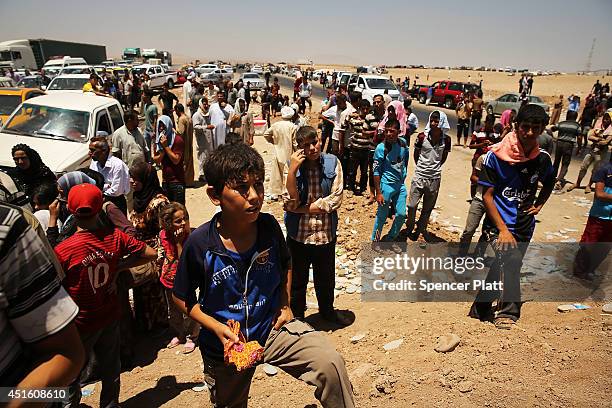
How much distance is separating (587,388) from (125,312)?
3.65 metres

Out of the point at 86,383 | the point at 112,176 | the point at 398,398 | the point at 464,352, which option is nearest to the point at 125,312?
the point at 86,383

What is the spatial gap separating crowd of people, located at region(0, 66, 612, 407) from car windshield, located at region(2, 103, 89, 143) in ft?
4.09

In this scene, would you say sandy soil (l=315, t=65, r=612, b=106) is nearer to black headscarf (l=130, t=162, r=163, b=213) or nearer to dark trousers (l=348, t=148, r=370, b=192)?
dark trousers (l=348, t=148, r=370, b=192)

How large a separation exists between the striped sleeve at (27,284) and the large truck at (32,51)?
3819 cm

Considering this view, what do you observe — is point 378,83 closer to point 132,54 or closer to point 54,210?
point 54,210

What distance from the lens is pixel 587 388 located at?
2.37 meters

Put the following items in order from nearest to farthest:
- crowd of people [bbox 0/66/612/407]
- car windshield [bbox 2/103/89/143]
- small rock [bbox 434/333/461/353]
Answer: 1. crowd of people [bbox 0/66/612/407]
2. small rock [bbox 434/333/461/353]
3. car windshield [bbox 2/103/89/143]

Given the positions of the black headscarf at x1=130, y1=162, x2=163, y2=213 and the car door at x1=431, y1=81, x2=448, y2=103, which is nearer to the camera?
the black headscarf at x1=130, y1=162, x2=163, y2=213

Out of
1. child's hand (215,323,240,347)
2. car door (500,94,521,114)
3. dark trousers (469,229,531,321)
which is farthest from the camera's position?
car door (500,94,521,114)

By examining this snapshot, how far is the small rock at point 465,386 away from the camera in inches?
97.3

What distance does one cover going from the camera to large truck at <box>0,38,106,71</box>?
32.7 m

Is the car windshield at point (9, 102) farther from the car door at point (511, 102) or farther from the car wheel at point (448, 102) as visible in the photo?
the car wheel at point (448, 102)

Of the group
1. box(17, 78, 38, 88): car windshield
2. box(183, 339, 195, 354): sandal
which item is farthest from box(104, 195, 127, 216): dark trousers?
box(17, 78, 38, 88): car windshield

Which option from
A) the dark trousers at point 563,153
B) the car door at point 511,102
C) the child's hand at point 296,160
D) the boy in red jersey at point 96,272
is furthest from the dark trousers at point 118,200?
the car door at point 511,102
